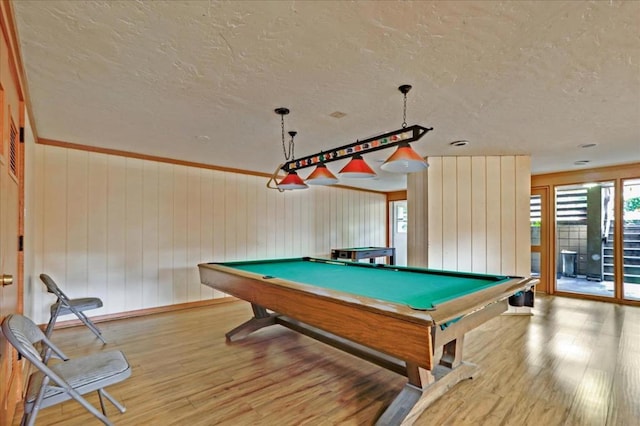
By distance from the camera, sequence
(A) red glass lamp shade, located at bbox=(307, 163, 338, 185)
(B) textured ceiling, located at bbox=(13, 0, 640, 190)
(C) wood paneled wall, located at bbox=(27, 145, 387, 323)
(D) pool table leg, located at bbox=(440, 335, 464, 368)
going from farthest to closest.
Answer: (C) wood paneled wall, located at bbox=(27, 145, 387, 323) → (A) red glass lamp shade, located at bbox=(307, 163, 338, 185) → (D) pool table leg, located at bbox=(440, 335, 464, 368) → (B) textured ceiling, located at bbox=(13, 0, 640, 190)

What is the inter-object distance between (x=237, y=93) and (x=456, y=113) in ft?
6.60

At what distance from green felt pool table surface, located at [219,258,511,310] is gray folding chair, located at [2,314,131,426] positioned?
1258mm

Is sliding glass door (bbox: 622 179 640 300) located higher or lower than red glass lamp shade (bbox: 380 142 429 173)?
lower

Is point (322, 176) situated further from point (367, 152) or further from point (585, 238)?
point (585, 238)

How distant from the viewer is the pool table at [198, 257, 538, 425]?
1572 mm

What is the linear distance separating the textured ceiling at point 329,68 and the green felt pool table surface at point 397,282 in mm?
1508

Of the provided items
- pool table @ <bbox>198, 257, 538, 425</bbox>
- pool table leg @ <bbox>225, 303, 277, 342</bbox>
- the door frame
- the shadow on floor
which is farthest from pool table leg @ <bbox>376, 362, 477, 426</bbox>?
the shadow on floor

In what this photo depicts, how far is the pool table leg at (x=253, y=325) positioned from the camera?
3.51m

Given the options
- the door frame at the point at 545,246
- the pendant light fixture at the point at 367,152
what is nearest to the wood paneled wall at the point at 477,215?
the door frame at the point at 545,246

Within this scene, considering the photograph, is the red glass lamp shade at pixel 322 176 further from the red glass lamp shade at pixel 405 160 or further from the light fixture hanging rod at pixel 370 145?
the red glass lamp shade at pixel 405 160

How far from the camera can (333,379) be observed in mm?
2621

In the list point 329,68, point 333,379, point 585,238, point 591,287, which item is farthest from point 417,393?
point 585,238

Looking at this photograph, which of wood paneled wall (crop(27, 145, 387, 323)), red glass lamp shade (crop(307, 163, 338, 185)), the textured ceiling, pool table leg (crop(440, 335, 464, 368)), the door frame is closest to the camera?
the textured ceiling

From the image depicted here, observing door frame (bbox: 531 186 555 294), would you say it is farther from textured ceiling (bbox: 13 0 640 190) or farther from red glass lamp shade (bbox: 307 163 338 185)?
red glass lamp shade (bbox: 307 163 338 185)
